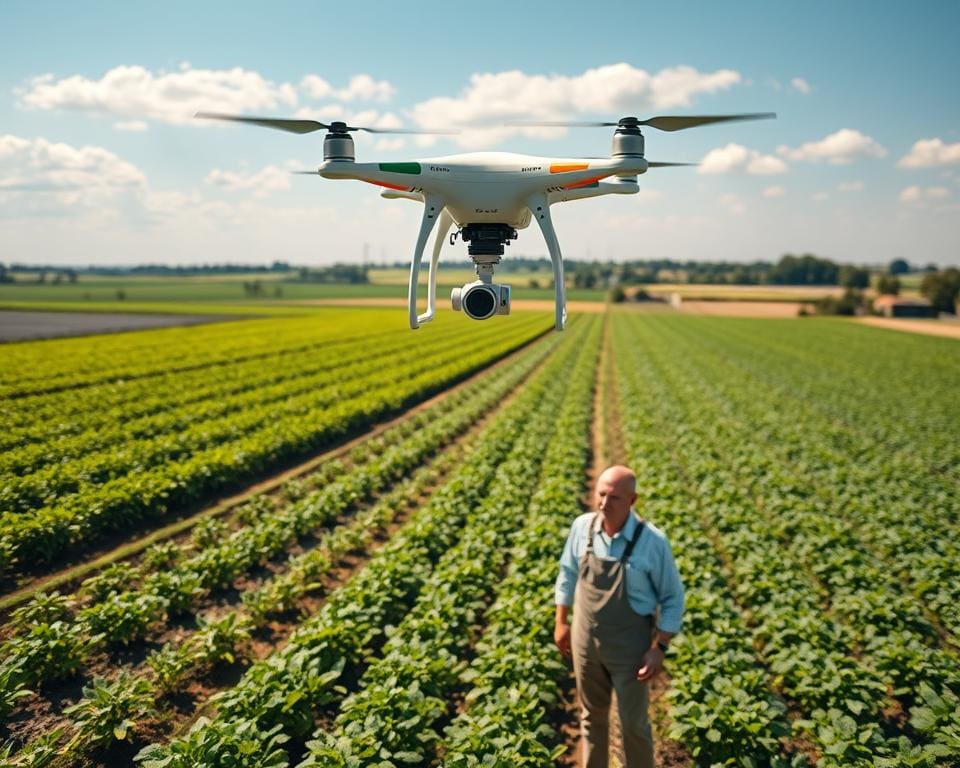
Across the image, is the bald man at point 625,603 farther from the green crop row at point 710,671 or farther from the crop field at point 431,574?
the green crop row at point 710,671

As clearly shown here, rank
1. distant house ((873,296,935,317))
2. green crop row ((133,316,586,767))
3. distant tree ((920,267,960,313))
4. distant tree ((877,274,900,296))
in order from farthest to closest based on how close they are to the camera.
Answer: distant tree ((877,274,900,296)) < distant tree ((920,267,960,313)) < distant house ((873,296,935,317)) < green crop row ((133,316,586,767))

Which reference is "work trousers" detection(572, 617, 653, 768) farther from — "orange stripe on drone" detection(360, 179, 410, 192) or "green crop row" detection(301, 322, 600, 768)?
"orange stripe on drone" detection(360, 179, 410, 192)

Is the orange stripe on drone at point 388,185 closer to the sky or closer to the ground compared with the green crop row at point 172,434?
closer to the sky

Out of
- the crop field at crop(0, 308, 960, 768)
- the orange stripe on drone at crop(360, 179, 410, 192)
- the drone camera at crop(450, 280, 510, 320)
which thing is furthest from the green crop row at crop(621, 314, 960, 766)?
the orange stripe on drone at crop(360, 179, 410, 192)

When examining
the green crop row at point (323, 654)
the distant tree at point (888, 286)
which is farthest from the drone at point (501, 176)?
the distant tree at point (888, 286)

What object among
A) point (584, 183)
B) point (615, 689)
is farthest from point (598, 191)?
point (615, 689)

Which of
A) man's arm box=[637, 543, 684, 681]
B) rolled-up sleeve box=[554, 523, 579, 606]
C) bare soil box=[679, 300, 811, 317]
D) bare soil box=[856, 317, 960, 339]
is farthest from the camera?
bare soil box=[679, 300, 811, 317]
